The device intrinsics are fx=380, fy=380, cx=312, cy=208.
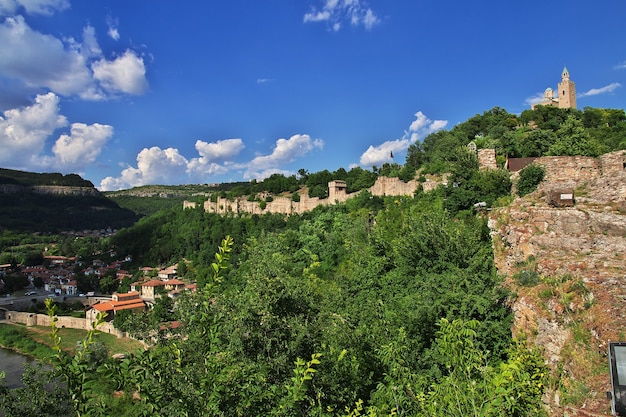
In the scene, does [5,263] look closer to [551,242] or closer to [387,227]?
[387,227]

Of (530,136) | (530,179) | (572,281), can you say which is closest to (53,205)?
(530,136)

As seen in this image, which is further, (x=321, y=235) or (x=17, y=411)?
(x=321, y=235)

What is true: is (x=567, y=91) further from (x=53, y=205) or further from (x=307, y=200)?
(x=53, y=205)

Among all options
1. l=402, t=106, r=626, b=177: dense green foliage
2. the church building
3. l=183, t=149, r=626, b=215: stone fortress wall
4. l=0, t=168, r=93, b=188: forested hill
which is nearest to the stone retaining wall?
l=183, t=149, r=626, b=215: stone fortress wall

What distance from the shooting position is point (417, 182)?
35594 millimetres

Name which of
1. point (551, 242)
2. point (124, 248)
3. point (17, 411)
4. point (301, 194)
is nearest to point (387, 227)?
point (551, 242)

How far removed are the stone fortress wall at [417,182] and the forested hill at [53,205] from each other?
67.6 metres

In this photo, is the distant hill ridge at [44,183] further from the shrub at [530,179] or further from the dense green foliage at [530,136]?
the shrub at [530,179]

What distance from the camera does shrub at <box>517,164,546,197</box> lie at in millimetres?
17953

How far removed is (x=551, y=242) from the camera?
11195 millimetres

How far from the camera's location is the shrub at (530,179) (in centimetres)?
Answer: 1795

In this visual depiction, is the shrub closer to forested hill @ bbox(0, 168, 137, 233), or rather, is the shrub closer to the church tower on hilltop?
the church tower on hilltop

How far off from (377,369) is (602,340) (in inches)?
169

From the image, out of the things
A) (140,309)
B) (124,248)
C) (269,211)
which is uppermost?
(269,211)
